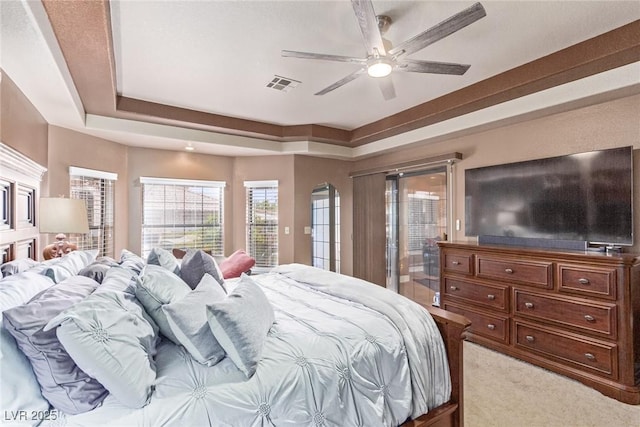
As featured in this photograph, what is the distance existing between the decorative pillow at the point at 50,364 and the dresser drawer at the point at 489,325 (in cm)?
325

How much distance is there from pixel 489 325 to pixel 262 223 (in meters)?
3.58

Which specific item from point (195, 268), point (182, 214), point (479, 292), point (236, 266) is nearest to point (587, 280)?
point (479, 292)

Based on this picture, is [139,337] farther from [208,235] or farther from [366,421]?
[208,235]

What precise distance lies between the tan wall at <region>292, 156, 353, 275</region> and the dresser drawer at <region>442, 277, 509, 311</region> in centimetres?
223

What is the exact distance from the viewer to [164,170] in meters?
4.72

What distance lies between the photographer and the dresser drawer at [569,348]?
2.39 meters

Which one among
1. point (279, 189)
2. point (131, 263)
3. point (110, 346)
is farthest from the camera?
point (279, 189)

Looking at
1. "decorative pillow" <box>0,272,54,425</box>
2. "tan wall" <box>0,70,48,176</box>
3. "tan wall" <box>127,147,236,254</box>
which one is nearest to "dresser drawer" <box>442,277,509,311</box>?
"decorative pillow" <box>0,272,54,425</box>

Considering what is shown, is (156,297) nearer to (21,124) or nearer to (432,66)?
(21,124)

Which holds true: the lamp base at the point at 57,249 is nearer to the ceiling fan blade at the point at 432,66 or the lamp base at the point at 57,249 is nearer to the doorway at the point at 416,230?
the ceiling fan blade at the point at 432,66

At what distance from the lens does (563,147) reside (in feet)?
9.86

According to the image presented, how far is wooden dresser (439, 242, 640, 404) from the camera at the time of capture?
2.33 meters

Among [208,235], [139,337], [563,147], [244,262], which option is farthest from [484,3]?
[208,235]

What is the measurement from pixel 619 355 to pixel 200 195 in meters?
5.26
